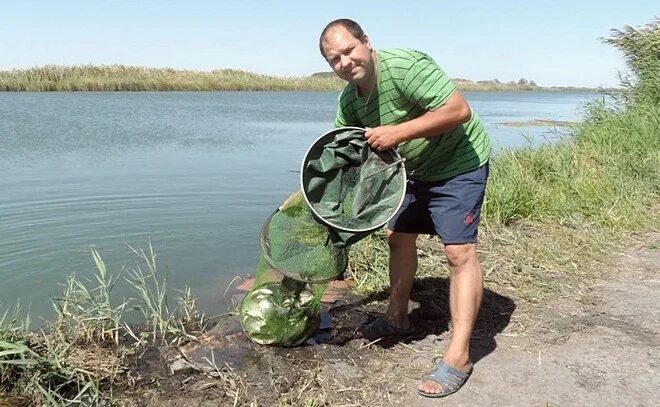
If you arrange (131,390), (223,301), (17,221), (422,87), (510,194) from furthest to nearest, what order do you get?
(17,221) → (510,194) → (223,301) → (131,390) → (422,87)

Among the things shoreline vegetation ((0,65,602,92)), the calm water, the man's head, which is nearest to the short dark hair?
the man's head

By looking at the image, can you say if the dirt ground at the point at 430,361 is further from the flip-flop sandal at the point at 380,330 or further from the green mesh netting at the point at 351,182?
the green mesh netting at the point at 351,182

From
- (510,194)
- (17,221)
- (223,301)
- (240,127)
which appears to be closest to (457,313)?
(223,301)

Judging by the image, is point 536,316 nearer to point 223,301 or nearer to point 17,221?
point 223,301

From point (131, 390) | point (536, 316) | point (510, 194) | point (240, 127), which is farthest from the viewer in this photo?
point (240, 127)

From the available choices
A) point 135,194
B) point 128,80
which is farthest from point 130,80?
point 135,194

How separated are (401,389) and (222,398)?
2.82ft

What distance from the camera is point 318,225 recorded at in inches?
122

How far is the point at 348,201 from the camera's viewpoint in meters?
3.04

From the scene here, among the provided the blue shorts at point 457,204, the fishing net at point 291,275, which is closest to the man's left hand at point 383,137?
the blue shorts at point 457,204

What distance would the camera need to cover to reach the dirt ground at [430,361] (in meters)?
2.85

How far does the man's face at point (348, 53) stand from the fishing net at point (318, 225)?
290 millimetres

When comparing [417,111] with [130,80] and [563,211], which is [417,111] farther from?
[130,80]

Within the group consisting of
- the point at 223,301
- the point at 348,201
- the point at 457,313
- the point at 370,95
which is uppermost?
the point at 370,95
